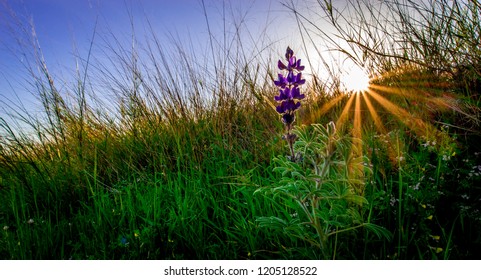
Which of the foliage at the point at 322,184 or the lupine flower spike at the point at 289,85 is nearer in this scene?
the foliage at the point at 322,184

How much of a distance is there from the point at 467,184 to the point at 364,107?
1376 mm

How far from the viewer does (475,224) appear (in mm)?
1483

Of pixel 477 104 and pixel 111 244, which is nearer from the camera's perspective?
pixel 111 244

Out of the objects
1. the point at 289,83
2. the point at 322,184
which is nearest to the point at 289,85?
the point at 289,83

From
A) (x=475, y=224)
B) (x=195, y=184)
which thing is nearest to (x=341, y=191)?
(x=475, y=224)

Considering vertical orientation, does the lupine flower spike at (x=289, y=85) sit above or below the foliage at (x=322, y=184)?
above

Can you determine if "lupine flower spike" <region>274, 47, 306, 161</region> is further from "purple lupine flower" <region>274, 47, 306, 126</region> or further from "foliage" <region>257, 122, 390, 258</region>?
"foliage" <region>257, 122, 390, 258</region>

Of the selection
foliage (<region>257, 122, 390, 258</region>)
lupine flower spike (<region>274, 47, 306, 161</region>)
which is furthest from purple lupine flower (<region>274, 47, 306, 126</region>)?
foliage (<region>257, 122, 390, 258</region>)

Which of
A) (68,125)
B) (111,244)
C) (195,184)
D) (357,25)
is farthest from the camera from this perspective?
(68,125)

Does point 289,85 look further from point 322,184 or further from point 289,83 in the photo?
point 322,184

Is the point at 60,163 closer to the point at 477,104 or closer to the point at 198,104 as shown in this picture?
the point at 198,104

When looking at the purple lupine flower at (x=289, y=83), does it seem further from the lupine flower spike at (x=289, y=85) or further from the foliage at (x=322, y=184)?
the foliage at (x=322, y=184)

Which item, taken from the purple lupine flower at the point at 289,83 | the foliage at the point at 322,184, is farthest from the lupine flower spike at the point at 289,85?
the foliage at the point at 322,184

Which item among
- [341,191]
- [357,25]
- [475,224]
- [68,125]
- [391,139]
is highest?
[357,25]
